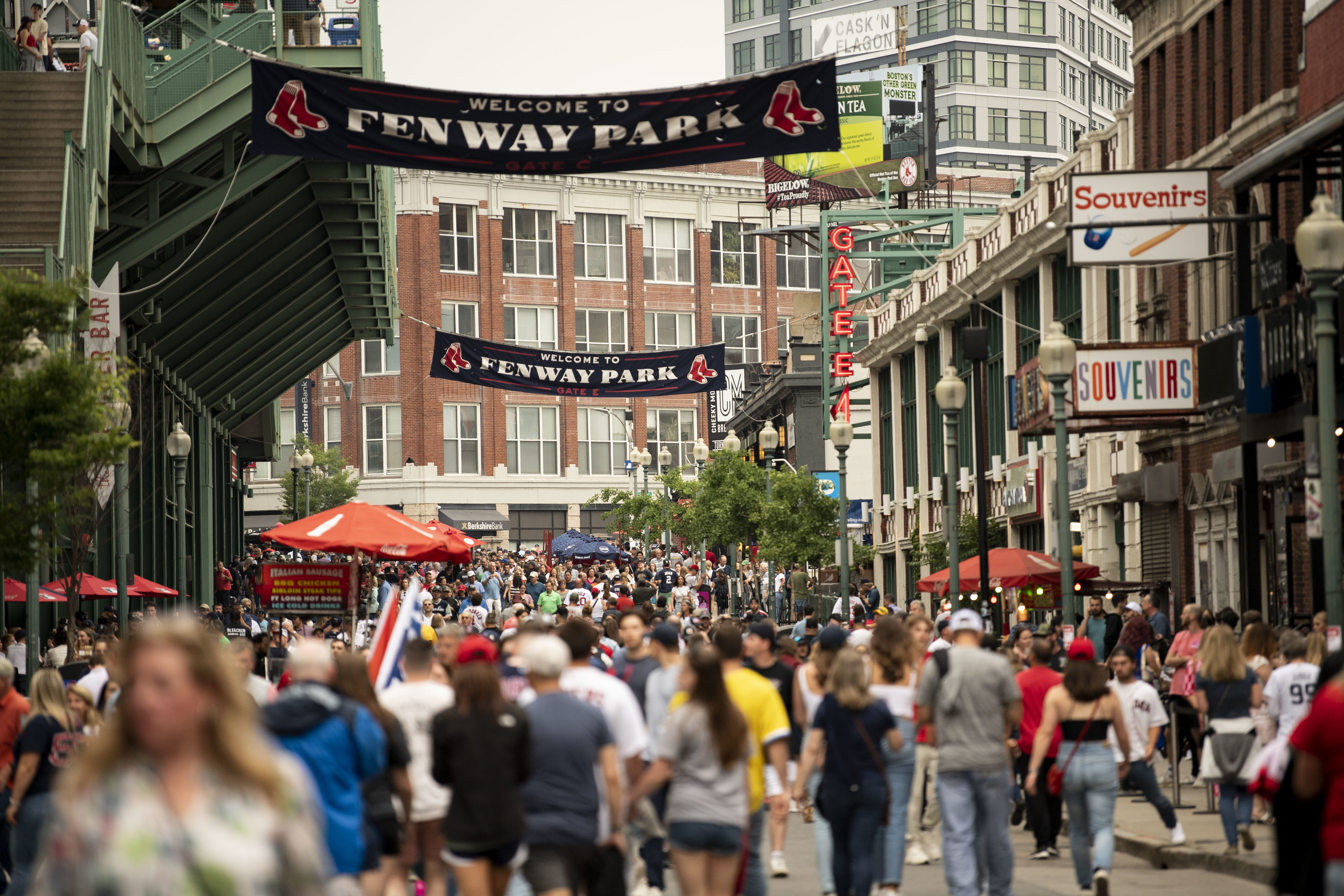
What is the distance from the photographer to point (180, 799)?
13.0ft

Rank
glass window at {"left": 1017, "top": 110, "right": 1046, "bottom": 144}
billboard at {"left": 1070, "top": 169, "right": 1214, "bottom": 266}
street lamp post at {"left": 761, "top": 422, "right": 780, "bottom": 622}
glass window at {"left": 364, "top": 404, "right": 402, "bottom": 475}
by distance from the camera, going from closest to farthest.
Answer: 1. billboard at {"left": 1070, "top": 169, "right": 1214, "bottom": 266}
2. street lamp post at {"left": 761, "top": 422, "right": 780, "bottom": 622}
3. glass window at {"left": 364, "top": 404, "right": 402, "bottom": 475}
4. glass window at {"left": 1017, "top": 110, "right": 1046, "bottom": 144}

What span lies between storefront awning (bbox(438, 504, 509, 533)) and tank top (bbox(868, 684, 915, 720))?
75.5 m

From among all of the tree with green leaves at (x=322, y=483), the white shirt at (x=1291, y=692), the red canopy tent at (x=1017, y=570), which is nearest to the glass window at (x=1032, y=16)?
the tree with green leaves at (x=322, y=483)

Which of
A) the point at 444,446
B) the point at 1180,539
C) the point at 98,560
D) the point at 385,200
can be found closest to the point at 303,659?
the point at 1180,539

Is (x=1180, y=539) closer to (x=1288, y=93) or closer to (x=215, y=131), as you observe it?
(x=1288, y=93)

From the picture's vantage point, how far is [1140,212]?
22188 mm

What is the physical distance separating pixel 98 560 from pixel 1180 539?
66.2ft

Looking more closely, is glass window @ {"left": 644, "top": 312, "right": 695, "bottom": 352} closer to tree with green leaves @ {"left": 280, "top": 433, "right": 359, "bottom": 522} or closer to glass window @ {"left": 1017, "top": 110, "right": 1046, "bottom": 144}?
tree with green leaves @ {"left": 280, "top": 433, "right": 359, "bottom": 522}

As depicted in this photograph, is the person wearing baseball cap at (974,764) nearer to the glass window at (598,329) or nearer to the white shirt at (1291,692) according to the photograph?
the white shirt at (1291,692)

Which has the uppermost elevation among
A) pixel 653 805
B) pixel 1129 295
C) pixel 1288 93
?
pixel 1288 93

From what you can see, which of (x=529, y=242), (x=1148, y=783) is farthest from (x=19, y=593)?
(x=529, y=242)

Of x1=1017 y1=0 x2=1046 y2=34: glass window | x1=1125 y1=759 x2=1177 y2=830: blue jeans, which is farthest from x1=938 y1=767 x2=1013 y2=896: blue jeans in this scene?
x1=1017 y1=0 x2=1046 y2=34: glass window

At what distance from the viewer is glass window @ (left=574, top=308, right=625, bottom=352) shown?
9075 cm

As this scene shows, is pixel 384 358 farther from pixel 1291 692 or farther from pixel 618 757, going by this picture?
pixel 618 757
